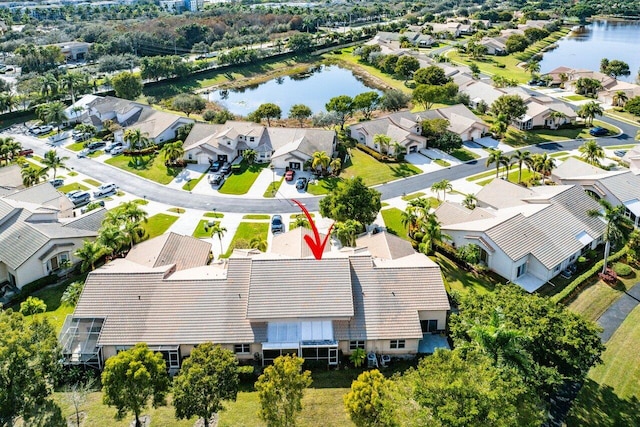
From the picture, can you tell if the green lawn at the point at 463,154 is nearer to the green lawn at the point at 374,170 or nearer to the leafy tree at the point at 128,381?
the green lawn at the point at 374,170

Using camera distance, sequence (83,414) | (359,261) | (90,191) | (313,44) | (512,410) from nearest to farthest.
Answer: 1. (512,410)
2. (83,414)
3. (359,261)
4. (90,191)
5. (313,44)

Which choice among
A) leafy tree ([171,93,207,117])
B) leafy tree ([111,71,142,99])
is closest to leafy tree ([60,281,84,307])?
leafy tree ([171,93,207,117])

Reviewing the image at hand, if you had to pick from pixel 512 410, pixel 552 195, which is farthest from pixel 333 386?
pixel 552 195

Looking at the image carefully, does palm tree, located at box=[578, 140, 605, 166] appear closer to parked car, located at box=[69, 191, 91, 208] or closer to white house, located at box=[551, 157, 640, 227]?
white house, located at box=[551, 157, 640, 227]

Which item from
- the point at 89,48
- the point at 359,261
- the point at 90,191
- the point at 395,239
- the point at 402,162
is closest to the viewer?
the point at 359,261

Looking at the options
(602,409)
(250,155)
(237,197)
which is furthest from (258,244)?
(602,409)

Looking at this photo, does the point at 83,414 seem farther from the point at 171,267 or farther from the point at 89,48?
the point at 89,48

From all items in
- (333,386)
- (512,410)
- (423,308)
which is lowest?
(333,386)
